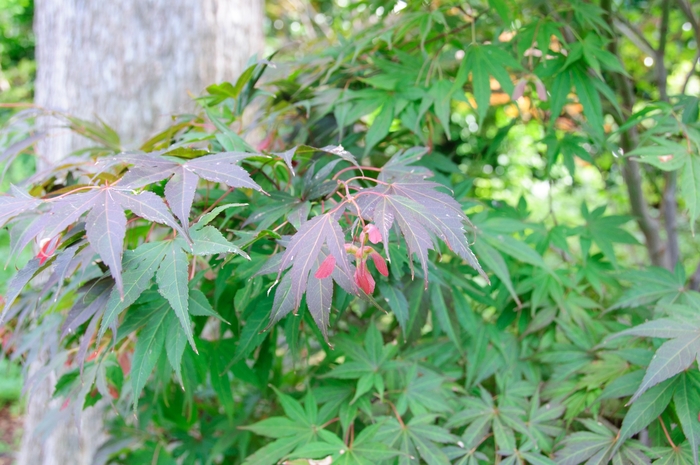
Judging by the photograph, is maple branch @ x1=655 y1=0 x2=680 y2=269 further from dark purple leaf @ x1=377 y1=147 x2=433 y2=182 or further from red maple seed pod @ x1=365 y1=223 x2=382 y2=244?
red maple seed pod @ x1=365 y1=223 x2=382 y2=244

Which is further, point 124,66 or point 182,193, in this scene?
point 124,66

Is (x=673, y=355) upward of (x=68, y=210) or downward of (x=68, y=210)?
downward

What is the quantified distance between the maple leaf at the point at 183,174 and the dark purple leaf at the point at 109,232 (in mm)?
61

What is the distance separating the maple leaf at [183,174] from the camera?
728mm

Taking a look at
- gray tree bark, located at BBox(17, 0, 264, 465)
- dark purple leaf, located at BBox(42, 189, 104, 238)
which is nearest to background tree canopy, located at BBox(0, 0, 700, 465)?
dark purple leaf, located at BBox(42, 189, 104, 238)

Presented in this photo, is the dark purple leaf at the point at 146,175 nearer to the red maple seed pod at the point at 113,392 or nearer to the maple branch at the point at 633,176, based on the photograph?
the red maple seed pod at the point at 113,392

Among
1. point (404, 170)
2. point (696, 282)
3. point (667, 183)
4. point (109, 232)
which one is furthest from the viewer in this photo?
point (667, 183)

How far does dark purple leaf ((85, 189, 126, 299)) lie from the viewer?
0.64 meters

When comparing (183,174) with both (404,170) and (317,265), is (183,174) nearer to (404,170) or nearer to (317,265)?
(317,265)

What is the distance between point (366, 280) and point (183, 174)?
321 millimetres

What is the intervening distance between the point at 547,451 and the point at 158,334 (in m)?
0.78

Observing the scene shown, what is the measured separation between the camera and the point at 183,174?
762mm

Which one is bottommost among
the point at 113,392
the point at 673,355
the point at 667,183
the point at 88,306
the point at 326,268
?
the point at 113,392

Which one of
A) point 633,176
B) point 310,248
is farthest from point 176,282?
point 633,176
